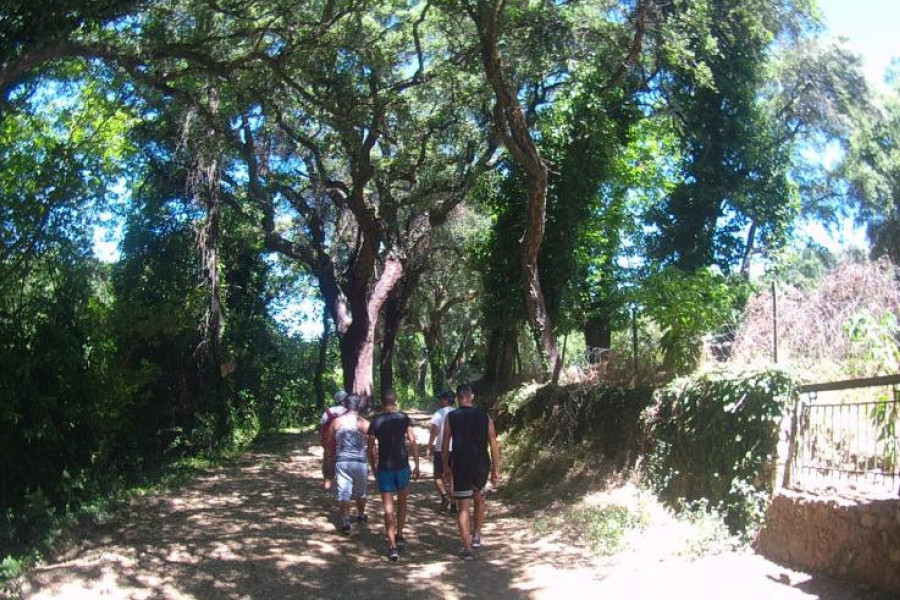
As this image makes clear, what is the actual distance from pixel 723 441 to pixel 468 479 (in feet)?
9.66

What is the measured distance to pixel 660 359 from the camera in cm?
1205

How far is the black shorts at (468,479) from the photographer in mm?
8672

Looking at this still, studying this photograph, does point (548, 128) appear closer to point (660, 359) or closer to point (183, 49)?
point (660, 359)

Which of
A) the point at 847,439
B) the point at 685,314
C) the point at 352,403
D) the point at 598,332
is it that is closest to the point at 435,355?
the point at 598,332

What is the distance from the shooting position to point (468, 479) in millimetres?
8680

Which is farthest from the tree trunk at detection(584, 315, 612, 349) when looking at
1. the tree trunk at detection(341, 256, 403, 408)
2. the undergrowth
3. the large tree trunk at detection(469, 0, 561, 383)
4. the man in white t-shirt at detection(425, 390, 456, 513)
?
the undergrowth

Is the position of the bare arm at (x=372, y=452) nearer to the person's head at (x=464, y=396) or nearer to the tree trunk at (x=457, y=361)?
the person's head at (x=464, y=396)

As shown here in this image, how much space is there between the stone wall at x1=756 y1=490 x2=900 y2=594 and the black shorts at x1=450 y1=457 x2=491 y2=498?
2.93m

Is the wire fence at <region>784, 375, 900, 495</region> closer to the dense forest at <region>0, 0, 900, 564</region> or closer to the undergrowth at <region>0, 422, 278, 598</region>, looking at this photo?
the dense forest at <region>0, 0, 900, 564</region>

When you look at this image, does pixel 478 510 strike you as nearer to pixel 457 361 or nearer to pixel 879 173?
pixel 879 173

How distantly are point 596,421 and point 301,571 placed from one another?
19.0ft

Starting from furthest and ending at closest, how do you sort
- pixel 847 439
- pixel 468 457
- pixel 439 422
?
pixel 439 422 < pixel 468 457 < pixel 847 439

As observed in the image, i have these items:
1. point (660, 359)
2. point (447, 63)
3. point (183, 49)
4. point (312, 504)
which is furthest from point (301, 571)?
point (447, 63)

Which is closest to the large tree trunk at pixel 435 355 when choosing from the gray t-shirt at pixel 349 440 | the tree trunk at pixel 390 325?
the tree trunk at pixel 390 325
